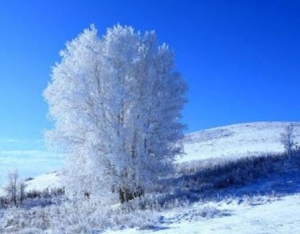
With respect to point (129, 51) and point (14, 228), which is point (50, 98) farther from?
point (14, 228)

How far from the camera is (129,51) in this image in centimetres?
2225

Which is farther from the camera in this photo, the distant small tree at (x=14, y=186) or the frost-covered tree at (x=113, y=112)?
the distant small tree at (x=14, y=186)

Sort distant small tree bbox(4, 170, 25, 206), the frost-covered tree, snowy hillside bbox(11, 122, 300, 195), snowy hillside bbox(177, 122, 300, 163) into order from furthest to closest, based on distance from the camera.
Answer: snowy hillside bbox(177, 122, 300, 163), snowy hillside bbox(11, 122, 300, 195), distant small tree bbox(4, 170, 25, 206), the frost-covered tree

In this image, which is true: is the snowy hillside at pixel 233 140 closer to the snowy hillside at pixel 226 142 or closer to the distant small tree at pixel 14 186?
the snowy hillside at pixel 226 142

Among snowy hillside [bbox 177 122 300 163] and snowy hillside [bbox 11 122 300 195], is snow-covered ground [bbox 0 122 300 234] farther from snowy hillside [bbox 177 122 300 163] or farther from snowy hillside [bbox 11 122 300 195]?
snowy hillside [bbox 177 122 300 163]

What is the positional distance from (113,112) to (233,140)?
4316cm

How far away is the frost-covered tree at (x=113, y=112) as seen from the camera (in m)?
21.4

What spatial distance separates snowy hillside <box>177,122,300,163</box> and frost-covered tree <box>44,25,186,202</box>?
90.3 feet

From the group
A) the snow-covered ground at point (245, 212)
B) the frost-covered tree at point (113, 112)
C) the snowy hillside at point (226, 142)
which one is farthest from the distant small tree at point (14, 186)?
the snow-covered ground at point (245, 212)

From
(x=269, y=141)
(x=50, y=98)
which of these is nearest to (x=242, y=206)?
(x=50, y=98)

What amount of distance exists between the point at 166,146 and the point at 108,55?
18.8 ft

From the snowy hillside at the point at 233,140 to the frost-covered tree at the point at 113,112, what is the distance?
2754cm

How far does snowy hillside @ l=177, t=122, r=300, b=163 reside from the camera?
52344 millimetres

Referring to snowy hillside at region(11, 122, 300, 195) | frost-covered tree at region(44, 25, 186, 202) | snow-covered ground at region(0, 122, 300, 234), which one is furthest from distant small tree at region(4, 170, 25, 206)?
snow-covered ground at region(0, 122, 300, 234)
